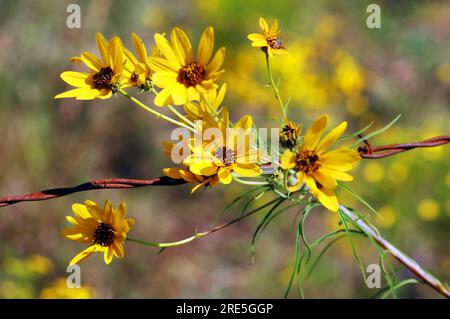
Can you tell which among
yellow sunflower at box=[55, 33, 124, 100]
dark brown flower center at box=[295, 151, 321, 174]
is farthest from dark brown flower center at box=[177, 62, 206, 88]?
dark brown flower center at box=[295, 151, 321, 174]

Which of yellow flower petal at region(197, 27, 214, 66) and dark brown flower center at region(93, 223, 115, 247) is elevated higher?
yellow flower petal at region(197, 27, 214, 66)

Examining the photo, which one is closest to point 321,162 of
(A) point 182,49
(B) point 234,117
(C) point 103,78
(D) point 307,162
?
(D) point 307,162

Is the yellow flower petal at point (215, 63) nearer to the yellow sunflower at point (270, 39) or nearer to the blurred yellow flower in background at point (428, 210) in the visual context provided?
the yellow sunflower at point (270, 39)

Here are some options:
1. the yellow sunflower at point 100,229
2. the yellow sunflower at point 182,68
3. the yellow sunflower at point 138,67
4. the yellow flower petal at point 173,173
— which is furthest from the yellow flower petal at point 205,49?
the yellow sunflower at point 100,229

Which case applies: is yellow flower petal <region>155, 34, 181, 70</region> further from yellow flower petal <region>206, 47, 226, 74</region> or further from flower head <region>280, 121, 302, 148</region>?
flower head <region>280, 121, 302, 148</region>

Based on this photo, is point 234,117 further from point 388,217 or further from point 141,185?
point 141,185

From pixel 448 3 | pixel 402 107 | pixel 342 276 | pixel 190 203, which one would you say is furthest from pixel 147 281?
pixel 448 3

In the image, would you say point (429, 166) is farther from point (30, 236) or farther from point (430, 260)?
point (30, 236)

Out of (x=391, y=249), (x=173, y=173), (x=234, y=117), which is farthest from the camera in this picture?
(x=234, y=117)
